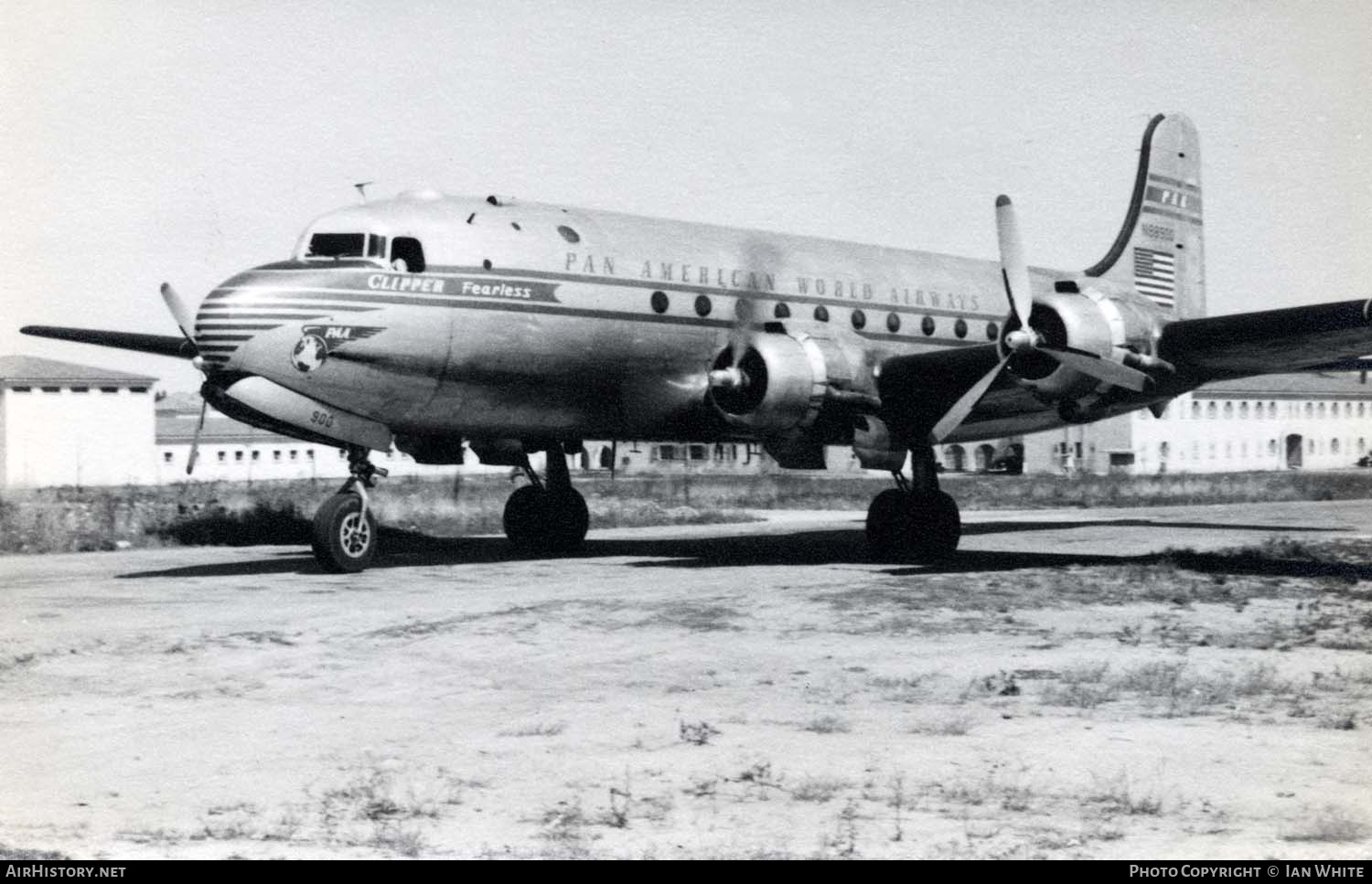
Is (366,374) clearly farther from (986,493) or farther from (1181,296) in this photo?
(986,493)

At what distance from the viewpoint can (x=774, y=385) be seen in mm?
15867

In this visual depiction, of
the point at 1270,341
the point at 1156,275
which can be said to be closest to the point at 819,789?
the point at 1270,341

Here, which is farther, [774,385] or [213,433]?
[213,433]

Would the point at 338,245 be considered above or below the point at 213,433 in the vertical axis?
below

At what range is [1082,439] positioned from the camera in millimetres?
69312

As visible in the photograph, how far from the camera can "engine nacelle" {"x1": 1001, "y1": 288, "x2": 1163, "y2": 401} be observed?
50.4 feet

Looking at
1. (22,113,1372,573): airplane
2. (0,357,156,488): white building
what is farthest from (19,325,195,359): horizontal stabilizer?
(0,357,156,488): white building

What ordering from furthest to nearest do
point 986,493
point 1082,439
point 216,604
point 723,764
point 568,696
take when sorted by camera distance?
point 1082,439 → point 986,493 → point 216,604 → point 568,696 → point 723,764

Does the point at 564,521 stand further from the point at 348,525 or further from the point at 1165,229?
the point at 1165,229

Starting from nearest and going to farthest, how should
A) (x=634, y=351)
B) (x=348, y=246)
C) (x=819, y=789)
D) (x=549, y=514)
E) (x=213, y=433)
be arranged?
(x=819, y=789) → (x=348, y=246) → (x=634, y=351) → (x=549, y=514) → (x=213, y=433)

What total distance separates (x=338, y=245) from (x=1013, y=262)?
301 inches

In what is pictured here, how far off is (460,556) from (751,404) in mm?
4636

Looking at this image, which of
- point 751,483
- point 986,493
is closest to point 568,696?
point 986,493

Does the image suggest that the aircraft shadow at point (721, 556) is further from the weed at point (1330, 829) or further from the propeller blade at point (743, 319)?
the weed at point (1330, 829)
